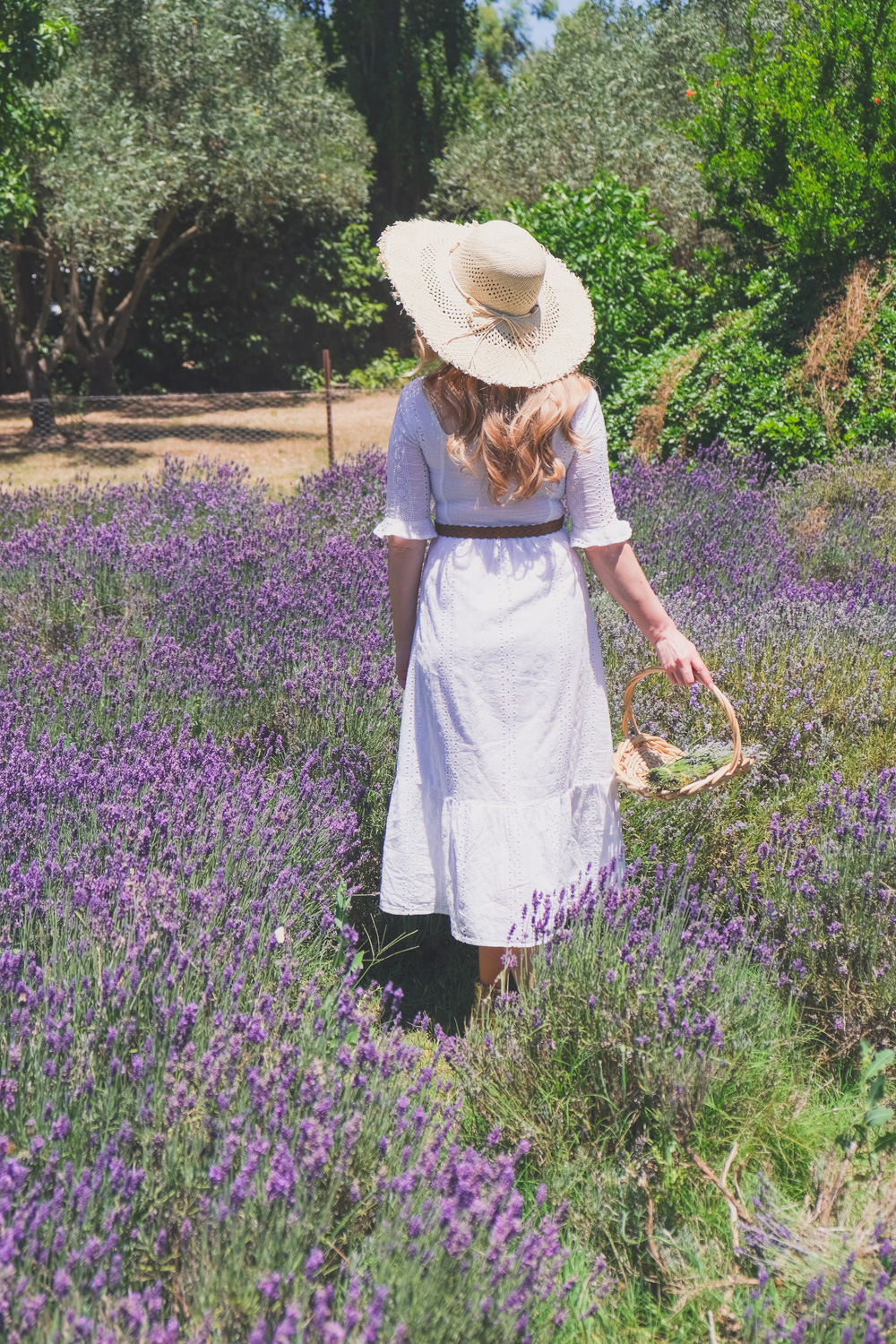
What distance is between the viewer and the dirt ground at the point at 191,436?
11.9 metres

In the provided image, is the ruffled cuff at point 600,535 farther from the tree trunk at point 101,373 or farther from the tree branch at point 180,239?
the tree branch at point 180,239

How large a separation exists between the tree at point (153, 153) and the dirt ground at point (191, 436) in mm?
667

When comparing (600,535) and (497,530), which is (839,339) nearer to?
(600,535)

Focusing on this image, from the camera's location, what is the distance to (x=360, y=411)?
1652cm

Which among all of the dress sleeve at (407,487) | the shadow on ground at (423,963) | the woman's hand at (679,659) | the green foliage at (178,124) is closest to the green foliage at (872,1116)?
the woman's hand at (679,659)

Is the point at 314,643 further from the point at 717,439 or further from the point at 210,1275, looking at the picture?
the point at 717,439

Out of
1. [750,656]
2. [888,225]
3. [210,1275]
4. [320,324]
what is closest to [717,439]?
[888,225]

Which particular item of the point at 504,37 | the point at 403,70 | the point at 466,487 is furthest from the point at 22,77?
the point at 504,37

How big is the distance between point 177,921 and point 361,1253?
0.74 meters

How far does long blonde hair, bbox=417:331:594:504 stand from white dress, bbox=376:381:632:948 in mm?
52

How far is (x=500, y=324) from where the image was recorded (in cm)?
225

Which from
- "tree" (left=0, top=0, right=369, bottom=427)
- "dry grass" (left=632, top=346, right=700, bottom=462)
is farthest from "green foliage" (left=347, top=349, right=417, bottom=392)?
"dry grass" (left=632, top=346, right=700, bottom=462)

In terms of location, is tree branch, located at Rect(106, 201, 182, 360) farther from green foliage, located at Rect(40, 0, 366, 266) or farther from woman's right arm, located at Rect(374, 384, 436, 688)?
woman's right arm, located at Rect(374, 384, 436, 688)

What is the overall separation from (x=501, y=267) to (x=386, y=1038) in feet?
5.03
